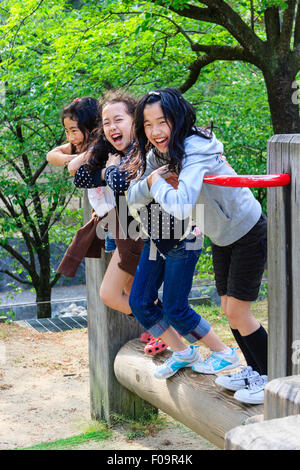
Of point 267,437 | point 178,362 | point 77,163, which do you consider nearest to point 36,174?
point 77,163

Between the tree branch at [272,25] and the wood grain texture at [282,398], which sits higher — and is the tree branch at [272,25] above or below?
above

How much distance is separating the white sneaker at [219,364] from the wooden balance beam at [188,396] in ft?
0.09

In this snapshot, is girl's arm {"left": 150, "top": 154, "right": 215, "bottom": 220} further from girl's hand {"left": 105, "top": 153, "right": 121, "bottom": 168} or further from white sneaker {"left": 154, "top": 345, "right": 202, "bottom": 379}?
white sneaker {"left": 154, "top": 345, "right": 202, "bottom": 379}

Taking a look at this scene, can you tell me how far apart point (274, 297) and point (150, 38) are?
17.2 ft

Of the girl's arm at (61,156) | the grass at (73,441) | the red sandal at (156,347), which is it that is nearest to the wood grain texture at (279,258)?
the red sandal at (156,347)

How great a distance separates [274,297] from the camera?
1709 millimetres

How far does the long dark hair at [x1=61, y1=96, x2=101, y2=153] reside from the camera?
3068 mm

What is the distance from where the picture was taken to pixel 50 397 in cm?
411

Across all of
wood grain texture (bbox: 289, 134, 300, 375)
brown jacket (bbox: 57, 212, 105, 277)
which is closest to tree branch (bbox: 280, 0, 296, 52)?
brown jacket (bbox: 57, 212, 105, 277)

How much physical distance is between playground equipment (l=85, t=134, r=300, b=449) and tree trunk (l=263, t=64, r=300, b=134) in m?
3.24

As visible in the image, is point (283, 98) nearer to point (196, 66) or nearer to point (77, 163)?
point (196, 66)

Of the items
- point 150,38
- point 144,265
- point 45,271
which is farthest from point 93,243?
point 45,271

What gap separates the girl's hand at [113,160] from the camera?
9.18 feet

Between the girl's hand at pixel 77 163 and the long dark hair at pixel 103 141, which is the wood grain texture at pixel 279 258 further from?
the girl's hand at pixel 77 163
